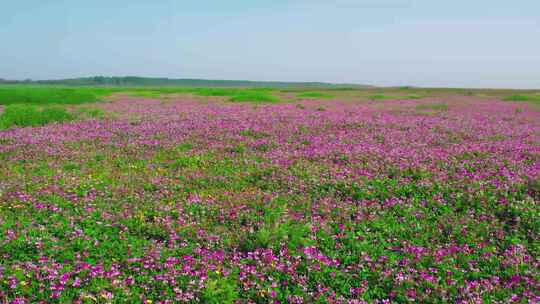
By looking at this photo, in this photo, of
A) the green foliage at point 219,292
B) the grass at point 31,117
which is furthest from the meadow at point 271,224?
the grass at point 31,117

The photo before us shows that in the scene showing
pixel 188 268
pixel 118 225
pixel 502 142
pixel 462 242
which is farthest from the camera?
pixel 502 142

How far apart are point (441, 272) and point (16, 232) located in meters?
6.18

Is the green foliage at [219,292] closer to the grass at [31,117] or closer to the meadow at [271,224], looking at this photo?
the meadow at [271,224]

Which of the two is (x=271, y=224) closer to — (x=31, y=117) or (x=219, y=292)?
(x=219, y=292)

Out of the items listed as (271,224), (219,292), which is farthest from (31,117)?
(219,292)


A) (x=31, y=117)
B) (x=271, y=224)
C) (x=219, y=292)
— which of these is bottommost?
(x=219, y=292)

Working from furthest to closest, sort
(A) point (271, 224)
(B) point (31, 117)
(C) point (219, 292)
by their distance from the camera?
(B) point (31, 117) < (A) point (271, 224) < (C) point (219, 292)

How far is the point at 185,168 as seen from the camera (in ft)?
31.3

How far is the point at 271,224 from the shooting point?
5953mm

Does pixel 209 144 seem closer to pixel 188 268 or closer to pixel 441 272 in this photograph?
pixel 188 268

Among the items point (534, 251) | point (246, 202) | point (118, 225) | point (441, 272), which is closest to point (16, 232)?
Answer: point (118, 225)

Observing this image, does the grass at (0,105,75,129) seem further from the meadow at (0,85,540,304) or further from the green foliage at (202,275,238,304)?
the green foliage at (202,275,238,304)

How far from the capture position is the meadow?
14.5 ft

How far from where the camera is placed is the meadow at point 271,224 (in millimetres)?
4410
